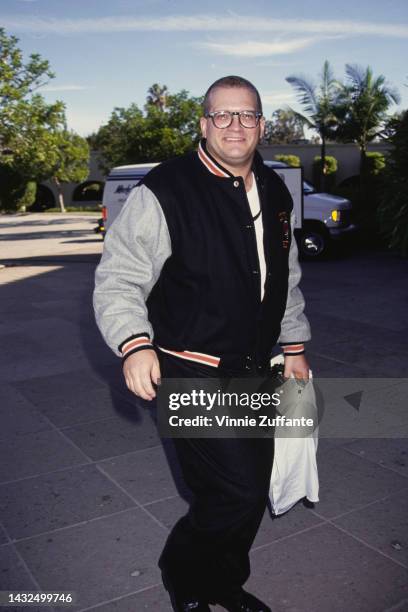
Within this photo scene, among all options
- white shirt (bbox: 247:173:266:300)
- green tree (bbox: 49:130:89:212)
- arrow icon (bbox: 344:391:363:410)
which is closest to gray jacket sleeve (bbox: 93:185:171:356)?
white shirt (bbox: 247:173:266:300)

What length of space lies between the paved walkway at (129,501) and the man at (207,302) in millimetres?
444

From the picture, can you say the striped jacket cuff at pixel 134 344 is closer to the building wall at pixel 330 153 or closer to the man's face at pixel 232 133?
the man's face at pixel 232 133

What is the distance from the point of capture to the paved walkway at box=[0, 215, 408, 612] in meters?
2.90

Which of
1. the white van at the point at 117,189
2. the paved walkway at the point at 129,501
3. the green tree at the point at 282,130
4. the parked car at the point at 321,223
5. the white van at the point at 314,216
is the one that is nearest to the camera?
the paved walkway at the point at 129,501

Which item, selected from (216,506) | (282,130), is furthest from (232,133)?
(282,130)

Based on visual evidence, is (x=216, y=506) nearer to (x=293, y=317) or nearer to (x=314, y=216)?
(x=293, y=317)

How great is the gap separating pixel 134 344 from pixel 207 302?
1.04 feet

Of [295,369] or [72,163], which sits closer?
[295,369]

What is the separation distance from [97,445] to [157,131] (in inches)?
1127

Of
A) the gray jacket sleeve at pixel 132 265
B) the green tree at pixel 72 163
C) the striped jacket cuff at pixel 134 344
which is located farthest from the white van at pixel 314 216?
the green tree at pixel 72 163

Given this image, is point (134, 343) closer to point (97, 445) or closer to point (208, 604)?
point (208, 604)

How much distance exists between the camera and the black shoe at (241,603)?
2.60 metres

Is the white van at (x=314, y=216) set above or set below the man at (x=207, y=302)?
below

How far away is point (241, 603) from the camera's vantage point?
2.61 m
